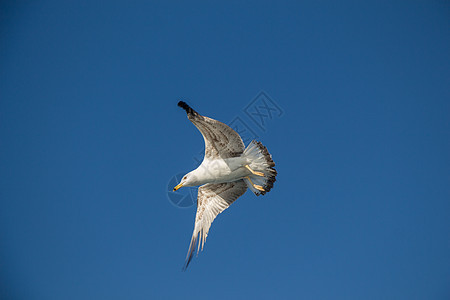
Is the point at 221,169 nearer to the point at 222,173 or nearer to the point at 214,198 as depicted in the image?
the point at 222,173

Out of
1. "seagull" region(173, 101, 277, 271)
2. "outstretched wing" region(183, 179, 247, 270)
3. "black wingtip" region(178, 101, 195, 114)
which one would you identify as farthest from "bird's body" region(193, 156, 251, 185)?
"black wingtip" region(178, 101, 195, 114)

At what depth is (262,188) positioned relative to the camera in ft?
28.9

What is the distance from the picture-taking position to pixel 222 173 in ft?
27.8

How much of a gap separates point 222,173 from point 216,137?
103 cm

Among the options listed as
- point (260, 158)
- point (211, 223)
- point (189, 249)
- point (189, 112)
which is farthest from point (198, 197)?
point (189, 112)

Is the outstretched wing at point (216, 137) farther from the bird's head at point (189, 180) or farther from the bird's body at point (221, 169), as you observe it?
the bird's head at point (189, 180)

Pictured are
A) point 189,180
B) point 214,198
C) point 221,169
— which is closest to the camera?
point 221,169

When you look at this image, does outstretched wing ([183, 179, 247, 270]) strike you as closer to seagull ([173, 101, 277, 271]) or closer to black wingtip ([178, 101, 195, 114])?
seagull ([173, 101, 277, 271])

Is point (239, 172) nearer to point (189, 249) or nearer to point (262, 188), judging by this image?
point (262, 188)

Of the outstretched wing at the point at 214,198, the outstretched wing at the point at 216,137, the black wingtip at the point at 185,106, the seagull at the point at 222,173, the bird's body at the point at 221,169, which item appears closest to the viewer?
the black wingtip at the point at 185,106

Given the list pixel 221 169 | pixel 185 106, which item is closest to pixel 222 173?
pixel 221 169

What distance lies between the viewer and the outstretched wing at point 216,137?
7211 mm

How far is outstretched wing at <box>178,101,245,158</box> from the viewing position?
23.7 ft

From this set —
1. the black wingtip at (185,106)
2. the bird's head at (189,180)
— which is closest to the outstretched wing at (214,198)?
the bird's head at (189,180)
